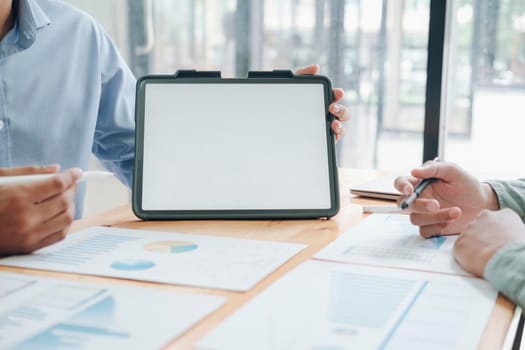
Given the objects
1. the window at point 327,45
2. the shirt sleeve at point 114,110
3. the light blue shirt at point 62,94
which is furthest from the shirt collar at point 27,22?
the window at point 327,45

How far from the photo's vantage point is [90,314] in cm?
58

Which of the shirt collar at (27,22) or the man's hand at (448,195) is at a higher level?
the shirt collar at (27,22)

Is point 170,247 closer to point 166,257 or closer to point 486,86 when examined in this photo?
point 166,257

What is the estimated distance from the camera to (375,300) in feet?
2.02

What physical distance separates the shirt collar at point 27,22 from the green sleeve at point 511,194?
0.88m

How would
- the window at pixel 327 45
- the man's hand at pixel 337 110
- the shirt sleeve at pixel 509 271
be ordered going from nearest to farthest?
the shirt sleeve at pixel 509 271 < the man's hand at pixel 337 110 < the window at pixel 327 45

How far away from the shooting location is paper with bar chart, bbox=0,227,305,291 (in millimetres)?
688

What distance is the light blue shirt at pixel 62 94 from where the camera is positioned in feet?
3.96

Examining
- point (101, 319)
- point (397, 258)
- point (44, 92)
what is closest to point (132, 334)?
point (101, 319)

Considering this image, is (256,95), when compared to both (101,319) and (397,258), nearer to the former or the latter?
(397,258)

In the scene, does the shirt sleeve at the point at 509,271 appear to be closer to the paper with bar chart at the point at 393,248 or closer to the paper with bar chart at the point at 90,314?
the paper with bar chart at the point at 393,248

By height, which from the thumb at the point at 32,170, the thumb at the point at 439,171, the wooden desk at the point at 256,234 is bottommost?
the wooden desk at the point at 256,234

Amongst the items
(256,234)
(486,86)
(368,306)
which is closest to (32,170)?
(256,234)

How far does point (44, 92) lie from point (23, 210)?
549 mm
